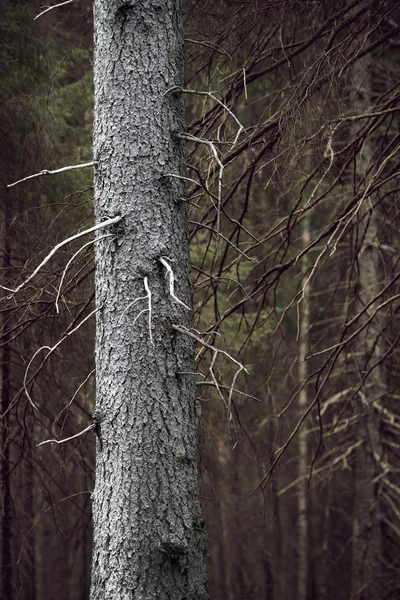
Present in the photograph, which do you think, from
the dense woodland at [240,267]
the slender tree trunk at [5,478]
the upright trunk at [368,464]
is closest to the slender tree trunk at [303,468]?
the dense woodland at [240,267]

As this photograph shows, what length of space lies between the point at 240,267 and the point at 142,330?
277 inches

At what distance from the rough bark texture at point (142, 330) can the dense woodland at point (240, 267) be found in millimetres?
168

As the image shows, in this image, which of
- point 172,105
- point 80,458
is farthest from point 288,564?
point 172,105

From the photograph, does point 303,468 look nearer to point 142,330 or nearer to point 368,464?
point 368,464

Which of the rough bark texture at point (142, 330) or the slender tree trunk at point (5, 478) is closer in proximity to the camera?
the rough bark texture at point (142, 330)

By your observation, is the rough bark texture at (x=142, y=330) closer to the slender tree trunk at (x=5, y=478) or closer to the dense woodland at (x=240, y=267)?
the dense woodland at (x=240, y=267)

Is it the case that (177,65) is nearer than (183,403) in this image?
No

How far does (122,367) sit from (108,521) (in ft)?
2.29

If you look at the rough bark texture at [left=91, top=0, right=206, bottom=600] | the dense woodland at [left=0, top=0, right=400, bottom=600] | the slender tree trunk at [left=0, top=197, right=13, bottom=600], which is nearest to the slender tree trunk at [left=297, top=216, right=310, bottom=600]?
the dense woodland at [left=0, top=0, right=400, bottom=600]

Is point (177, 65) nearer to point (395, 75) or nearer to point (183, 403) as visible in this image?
point (183, 403)

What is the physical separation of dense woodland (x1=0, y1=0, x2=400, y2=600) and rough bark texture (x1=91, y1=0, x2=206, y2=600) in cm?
17

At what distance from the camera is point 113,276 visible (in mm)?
3209

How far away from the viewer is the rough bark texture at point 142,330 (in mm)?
2975

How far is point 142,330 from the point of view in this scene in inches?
122
